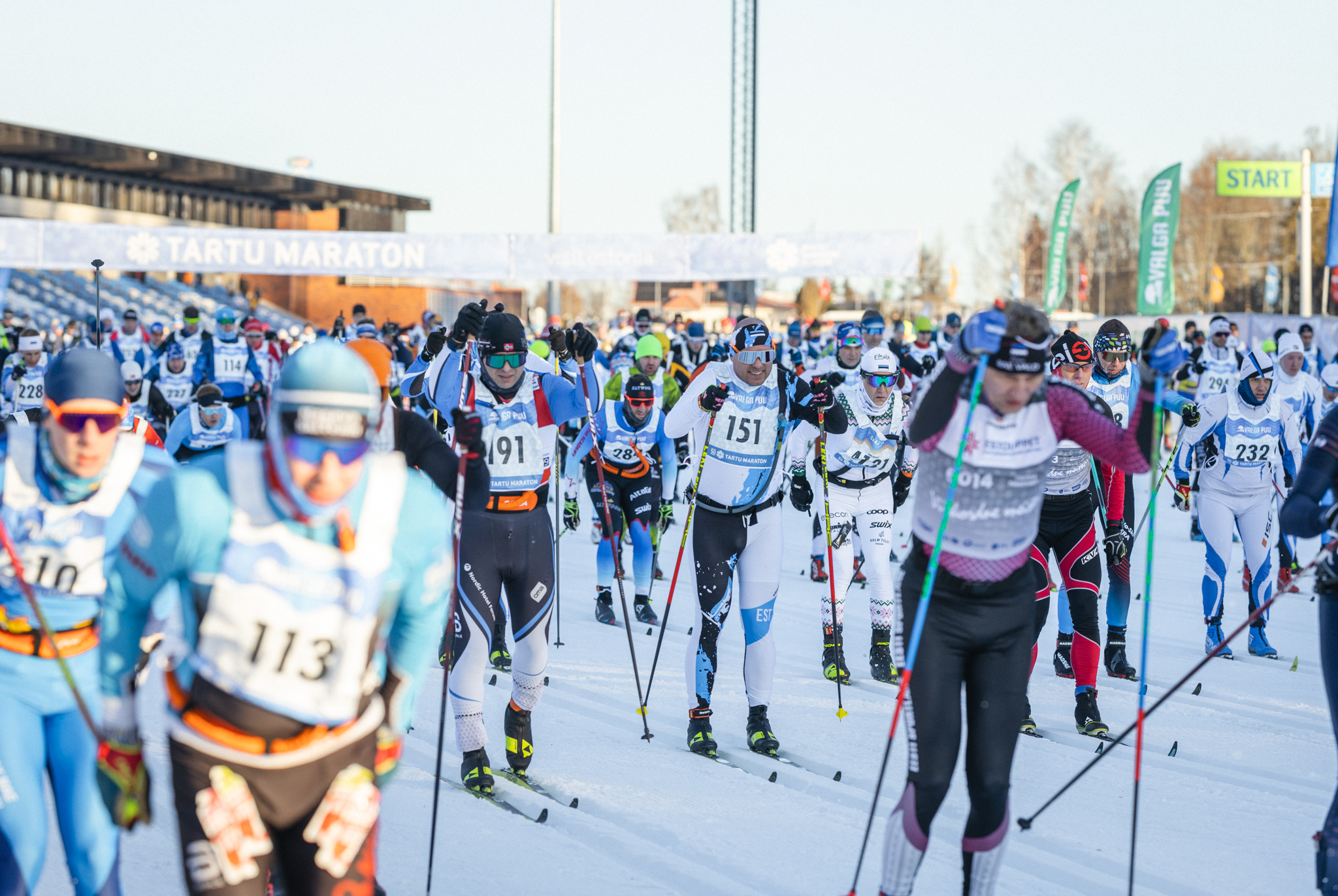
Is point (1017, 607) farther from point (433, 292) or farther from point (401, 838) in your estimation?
point (433, 292)

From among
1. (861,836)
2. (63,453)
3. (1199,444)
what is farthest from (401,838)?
(1199,444)

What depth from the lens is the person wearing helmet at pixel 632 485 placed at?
953cm

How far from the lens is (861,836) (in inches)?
200

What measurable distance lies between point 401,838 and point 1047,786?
303 centimetres

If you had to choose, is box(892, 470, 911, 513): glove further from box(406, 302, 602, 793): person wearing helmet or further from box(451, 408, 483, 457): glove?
box(451, 408, 483, 457): glove

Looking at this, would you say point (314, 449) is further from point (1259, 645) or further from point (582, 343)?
point (1259, 645)

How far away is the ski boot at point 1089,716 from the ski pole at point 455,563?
3430 mm

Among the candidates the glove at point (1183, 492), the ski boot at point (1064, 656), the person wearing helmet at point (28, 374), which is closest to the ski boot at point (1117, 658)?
the ski boot at point (1064, 656)

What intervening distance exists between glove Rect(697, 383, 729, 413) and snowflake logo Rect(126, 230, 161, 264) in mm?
18554

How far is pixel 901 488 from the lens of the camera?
8438 millimetres

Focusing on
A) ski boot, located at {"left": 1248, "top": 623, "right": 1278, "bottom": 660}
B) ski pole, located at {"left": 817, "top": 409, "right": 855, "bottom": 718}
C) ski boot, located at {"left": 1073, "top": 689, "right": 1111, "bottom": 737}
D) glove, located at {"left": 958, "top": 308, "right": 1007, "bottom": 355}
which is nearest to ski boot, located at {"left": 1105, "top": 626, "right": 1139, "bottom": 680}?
ski boot, located at {"left": 1073, "top": 689, "right": 1111, "bottom": 737}

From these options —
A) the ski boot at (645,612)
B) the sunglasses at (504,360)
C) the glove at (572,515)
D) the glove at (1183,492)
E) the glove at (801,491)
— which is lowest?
the ski boot at (645,612)

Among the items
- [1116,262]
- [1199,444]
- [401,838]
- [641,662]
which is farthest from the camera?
[1116,262]

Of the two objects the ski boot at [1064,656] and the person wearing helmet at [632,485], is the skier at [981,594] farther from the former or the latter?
the person wearing helmet at [632,485]
